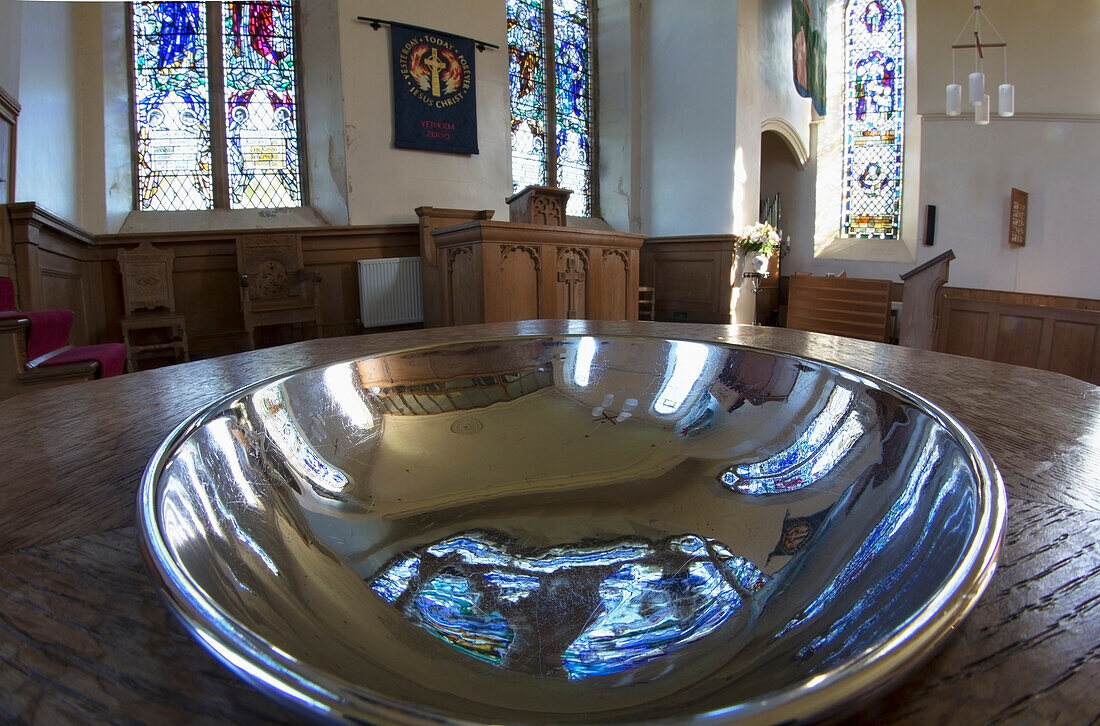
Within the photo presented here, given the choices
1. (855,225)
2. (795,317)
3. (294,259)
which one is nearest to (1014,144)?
(855,225)

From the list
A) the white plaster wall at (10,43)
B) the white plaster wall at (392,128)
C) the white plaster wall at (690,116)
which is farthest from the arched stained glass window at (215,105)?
the white plaster wall at (690,116)

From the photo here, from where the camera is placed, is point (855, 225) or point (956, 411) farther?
point (855, 225)

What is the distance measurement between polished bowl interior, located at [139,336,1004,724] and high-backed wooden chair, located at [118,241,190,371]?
4794mm

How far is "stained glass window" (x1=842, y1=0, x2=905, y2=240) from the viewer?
9.11 m

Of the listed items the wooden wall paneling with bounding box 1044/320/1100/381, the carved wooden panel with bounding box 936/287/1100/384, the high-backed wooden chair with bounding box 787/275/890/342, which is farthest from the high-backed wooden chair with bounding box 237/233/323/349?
the wooden wall paneling with bounding box 1044/320/1100/381

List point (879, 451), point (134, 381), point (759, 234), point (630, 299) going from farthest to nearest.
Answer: point (759, 234)
point (630, 299)
point (134, 381)
point (879, 451)

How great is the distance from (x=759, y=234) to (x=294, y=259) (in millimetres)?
4957

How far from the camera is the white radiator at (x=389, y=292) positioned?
5590 mm

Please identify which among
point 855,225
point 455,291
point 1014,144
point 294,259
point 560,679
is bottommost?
point 560,679

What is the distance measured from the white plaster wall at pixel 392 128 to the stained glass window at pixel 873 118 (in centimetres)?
599

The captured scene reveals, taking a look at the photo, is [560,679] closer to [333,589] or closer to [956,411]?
[333,589]

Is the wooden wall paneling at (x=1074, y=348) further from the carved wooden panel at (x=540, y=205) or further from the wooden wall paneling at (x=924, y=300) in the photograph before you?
the carved wooden panel at (x=540, y=205)

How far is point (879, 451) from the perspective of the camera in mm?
376

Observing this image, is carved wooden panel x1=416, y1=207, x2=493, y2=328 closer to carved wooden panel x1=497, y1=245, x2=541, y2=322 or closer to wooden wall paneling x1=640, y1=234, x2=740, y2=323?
carved wooden panel x1=497, y1=245, x2=541, y2=322
